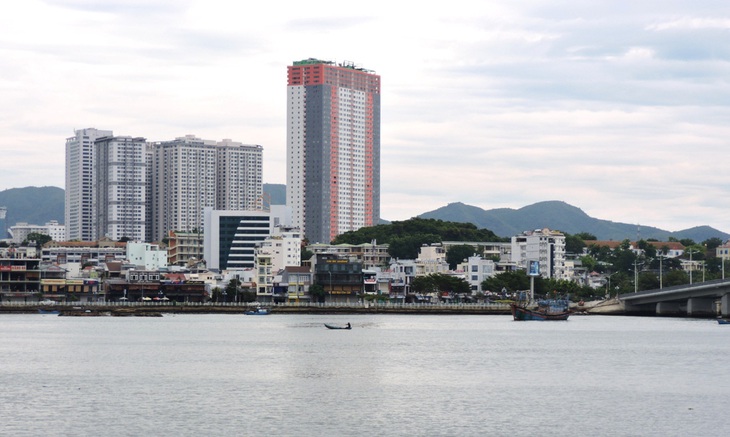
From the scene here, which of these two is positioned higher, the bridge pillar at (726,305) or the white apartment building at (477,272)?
the white apartment building at (477,272)

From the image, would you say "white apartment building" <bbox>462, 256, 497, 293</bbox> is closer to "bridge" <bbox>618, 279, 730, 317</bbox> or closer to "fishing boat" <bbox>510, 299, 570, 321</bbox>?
"bridge" <bbox>618, 279, 730, 317</bbox>

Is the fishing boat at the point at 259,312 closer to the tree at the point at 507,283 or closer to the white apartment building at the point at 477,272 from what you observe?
the tree at the point at 507,283

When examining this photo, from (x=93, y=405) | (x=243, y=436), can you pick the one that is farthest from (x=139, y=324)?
(x=243, y=436)

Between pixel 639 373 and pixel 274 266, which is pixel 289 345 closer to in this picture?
pixel 639 373

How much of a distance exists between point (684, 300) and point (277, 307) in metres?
55.4

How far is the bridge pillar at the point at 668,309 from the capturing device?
15888cm

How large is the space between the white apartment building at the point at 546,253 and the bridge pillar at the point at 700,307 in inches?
1583

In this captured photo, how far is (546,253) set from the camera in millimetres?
193250

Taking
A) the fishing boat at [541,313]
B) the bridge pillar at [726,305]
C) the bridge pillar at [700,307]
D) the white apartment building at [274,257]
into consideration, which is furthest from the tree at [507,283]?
the bridge pillar at [726,305]

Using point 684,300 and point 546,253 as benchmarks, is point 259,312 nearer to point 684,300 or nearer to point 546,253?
point 684,300

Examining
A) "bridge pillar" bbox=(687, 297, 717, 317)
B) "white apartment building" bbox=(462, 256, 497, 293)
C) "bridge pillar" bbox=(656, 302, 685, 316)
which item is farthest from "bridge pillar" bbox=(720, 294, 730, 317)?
"white apartment building" bbox=(462, 256, 497, 293)

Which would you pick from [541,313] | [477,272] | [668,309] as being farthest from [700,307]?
[477,272]

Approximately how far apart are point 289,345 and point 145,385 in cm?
3264

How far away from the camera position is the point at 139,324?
129875 millimetres
